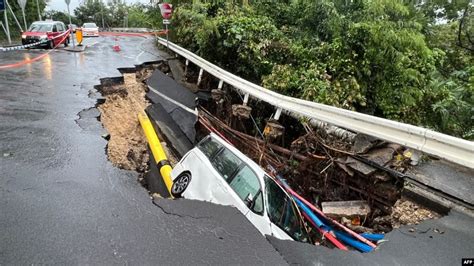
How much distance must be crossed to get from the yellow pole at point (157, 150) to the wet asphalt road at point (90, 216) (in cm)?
120

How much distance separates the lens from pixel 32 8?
116ft

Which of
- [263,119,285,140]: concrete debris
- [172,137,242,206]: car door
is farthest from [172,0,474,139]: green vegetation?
[172,137,242,206]: car door

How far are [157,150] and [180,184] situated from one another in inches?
75.1

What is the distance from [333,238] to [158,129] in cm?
552

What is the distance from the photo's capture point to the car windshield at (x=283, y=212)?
4.63m

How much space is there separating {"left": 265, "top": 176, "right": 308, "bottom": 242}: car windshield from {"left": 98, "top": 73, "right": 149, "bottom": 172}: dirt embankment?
291cm

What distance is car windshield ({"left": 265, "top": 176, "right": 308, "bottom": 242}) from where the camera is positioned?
4629 millimetres

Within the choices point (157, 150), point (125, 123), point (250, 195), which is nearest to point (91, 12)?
point (125, 123)

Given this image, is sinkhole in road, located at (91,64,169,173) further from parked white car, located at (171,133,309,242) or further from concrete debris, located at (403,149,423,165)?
concrete debris, located at (403,149,423,165)

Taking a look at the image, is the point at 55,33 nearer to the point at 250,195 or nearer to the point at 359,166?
the point at 250,195

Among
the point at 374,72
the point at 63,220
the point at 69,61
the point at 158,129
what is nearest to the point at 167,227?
the point at 63,220

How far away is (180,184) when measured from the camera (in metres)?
5.81

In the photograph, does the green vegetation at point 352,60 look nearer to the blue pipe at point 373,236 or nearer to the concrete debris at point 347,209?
the concrete debris at point 347,209

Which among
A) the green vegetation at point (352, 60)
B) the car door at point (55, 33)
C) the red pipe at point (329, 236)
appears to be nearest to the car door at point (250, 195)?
the red pipe at point (329, 236)
